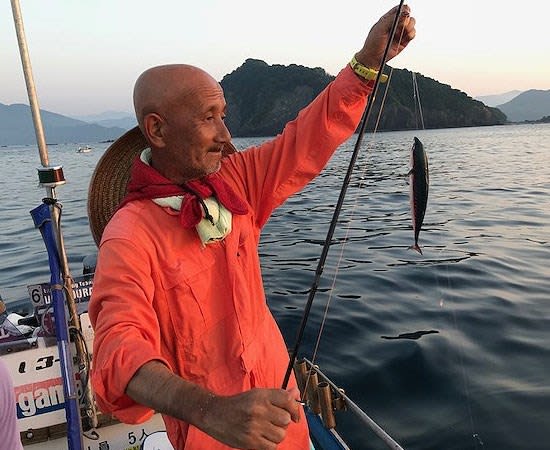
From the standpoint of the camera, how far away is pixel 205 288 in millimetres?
2076

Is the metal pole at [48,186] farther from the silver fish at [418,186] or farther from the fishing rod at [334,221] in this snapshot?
the silver fish at [418,186]

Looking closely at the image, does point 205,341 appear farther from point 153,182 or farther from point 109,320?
point 153,182

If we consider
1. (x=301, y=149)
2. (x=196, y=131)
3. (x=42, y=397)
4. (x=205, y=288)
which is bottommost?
(x=42, y=397)

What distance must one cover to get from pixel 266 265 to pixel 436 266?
4030 mm

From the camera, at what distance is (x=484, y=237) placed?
42.0 ft

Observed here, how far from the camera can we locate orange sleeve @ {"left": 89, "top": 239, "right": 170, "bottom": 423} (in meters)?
1.57

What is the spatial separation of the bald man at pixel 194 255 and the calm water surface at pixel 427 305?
3.82m

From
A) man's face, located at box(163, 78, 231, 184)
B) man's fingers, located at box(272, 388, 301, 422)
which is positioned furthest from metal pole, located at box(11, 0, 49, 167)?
man's fingers, located at box(272, 388, 301, 422)

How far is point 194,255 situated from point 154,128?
1.85ft

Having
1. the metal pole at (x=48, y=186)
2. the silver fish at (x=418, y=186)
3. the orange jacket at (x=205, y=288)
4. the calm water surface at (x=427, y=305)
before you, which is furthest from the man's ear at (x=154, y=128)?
the calm water surface at (x=427, y=305)

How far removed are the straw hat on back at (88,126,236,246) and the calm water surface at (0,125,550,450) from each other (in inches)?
154

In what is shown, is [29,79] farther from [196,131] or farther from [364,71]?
[364,71]

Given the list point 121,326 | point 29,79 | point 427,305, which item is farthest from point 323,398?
point 427,305

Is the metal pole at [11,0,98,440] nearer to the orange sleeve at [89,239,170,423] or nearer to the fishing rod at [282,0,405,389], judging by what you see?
the orange sleeve at [89,239,170,423]
